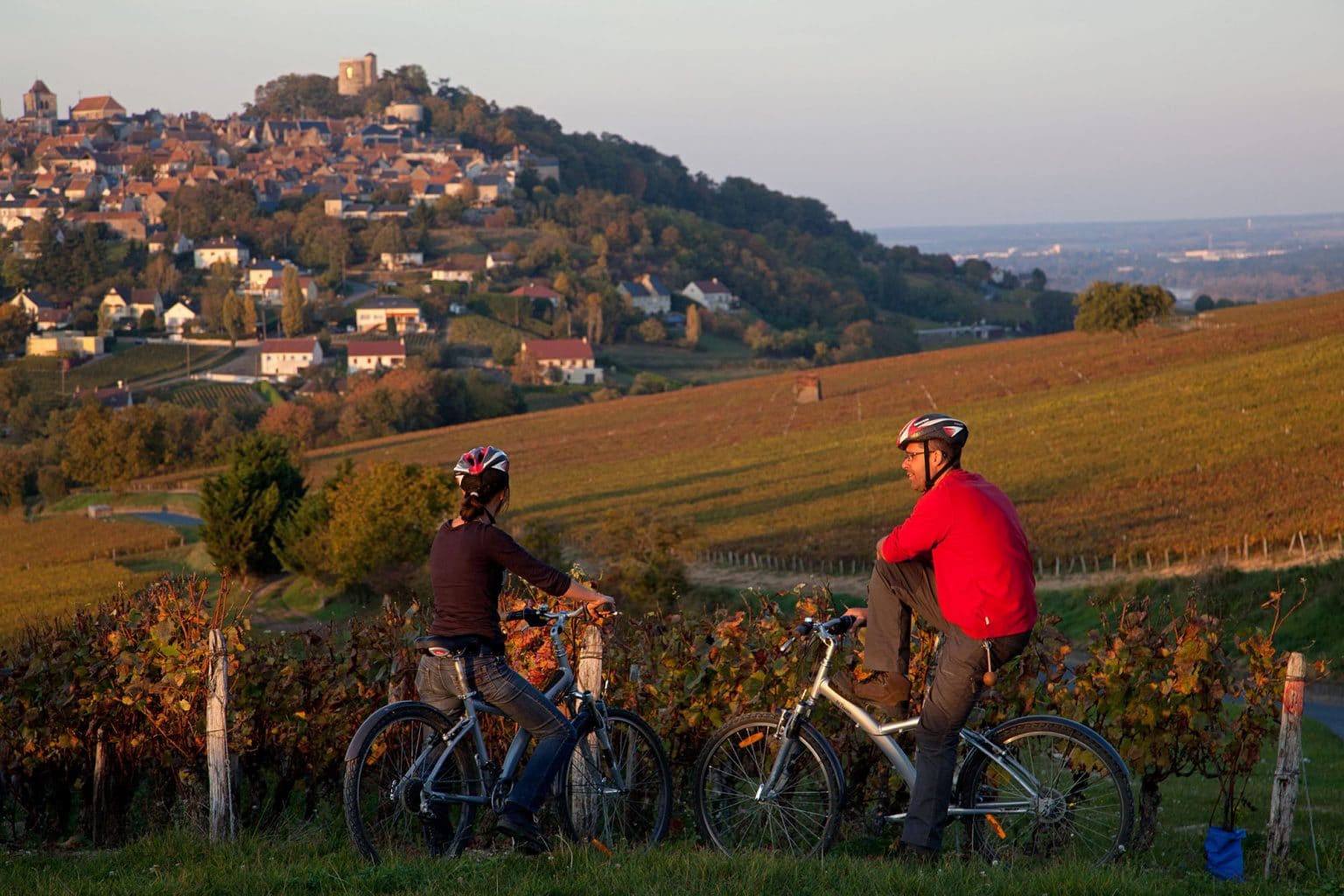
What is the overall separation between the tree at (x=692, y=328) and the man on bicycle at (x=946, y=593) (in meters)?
117

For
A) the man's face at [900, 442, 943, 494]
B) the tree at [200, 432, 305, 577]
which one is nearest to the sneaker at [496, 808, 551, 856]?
the man's face at [900, 442, 943, 494]

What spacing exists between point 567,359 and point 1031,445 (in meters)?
63.9

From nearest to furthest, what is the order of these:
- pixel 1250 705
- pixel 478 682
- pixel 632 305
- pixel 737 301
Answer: pixel 478 682 < pixel 1250 705 < pixel 632 305 < pixel 737 301

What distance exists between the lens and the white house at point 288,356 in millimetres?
105438

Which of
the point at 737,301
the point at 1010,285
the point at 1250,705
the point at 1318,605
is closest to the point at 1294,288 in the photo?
the point at 1010,285

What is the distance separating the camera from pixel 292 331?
121 m

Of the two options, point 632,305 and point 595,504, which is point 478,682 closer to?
point 595,504

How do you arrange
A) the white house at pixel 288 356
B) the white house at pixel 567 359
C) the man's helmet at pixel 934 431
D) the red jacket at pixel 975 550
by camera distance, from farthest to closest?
the white house at pixel 288 356 < the white house at pixel 567 359 < the man's helmet at pixel 934 431 < the red jacket at pixel 975 550

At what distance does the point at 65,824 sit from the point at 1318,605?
1848 centimetres

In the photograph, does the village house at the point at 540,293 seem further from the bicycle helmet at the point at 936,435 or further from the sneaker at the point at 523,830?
the bicycle helmet at the point at 936,435

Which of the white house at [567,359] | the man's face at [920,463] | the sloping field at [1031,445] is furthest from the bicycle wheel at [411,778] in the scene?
the white house at [567,359]

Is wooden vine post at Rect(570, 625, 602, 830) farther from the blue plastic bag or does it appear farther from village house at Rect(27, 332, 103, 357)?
village house at Rect(27, 332, 103, 357)

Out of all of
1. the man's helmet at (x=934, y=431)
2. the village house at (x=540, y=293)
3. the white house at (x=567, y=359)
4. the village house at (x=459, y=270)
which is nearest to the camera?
the man's helmet at (x=934, y=431)

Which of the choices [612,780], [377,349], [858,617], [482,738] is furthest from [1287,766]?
[377,349]
